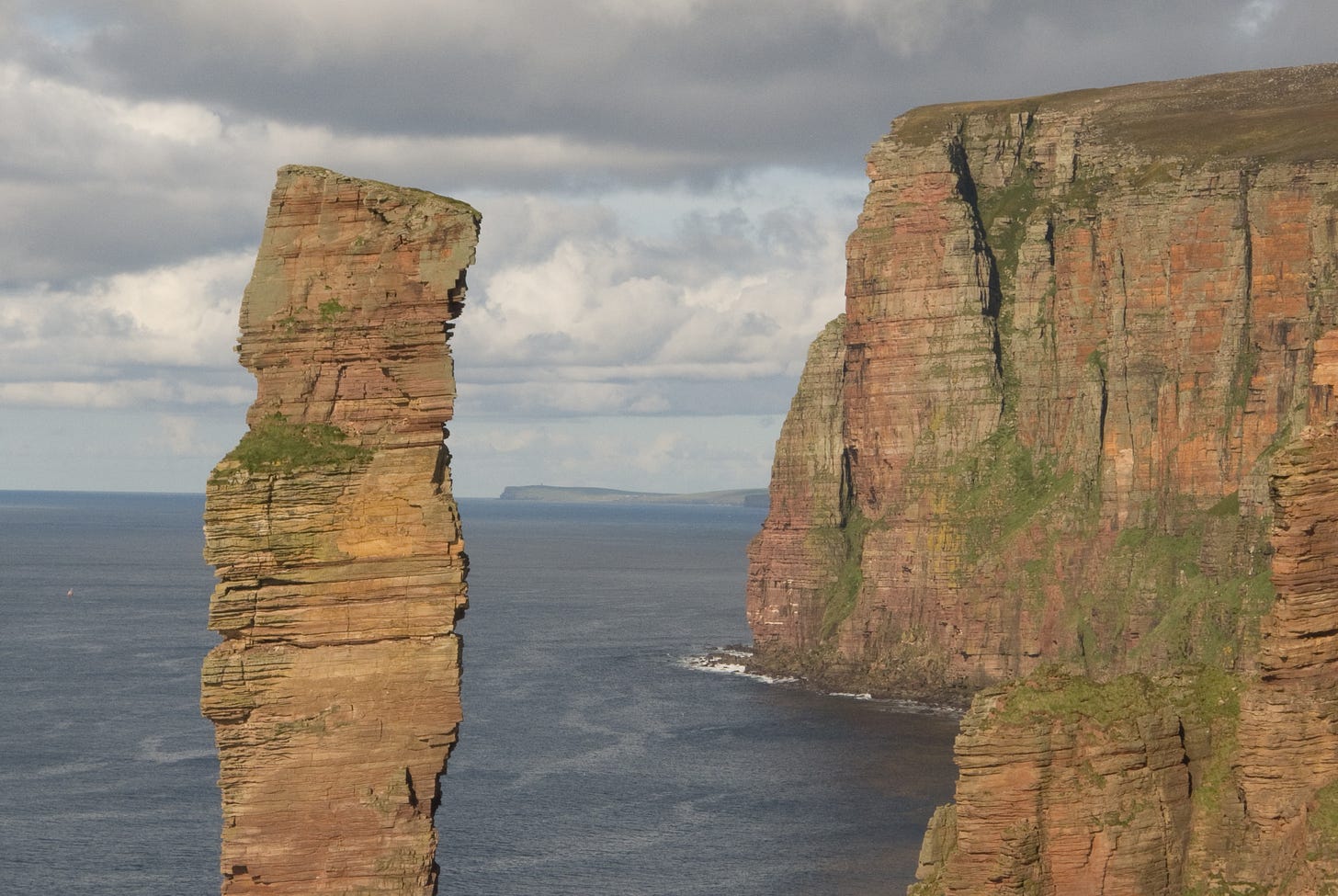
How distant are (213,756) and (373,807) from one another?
143 meters

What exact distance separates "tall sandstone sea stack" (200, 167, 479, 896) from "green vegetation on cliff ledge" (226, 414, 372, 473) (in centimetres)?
Answer: 5

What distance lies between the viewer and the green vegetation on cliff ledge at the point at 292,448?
46.6m

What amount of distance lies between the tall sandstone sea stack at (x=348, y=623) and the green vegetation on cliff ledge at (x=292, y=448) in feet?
0.16

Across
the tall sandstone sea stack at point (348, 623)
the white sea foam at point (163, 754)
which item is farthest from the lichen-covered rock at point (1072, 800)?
the white sea foam at point (163, 754)

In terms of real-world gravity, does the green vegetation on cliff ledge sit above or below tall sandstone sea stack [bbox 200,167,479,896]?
above

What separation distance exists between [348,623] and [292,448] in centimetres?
444

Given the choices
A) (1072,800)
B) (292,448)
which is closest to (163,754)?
(1072,800)

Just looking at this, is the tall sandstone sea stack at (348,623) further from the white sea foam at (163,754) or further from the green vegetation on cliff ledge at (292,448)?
the white sea foam at (163,754)

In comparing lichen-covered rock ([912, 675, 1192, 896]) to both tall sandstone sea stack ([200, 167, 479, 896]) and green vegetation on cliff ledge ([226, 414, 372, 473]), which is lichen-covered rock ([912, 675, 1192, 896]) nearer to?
tall sandstone sea stack ([200, 167, 479, 896])

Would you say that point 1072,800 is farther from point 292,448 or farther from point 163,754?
point 163,754

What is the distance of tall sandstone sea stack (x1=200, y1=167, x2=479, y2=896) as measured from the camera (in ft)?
152

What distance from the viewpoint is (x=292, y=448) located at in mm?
46781

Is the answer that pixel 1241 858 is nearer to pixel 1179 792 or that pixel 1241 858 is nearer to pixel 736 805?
pixel 1179 792

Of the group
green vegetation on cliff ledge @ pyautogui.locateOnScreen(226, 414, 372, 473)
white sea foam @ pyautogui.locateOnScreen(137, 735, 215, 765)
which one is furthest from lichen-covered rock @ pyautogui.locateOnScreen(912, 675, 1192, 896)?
white sea foam @ pyautogui.locateOnScreen(137, 735, 215, 765)
